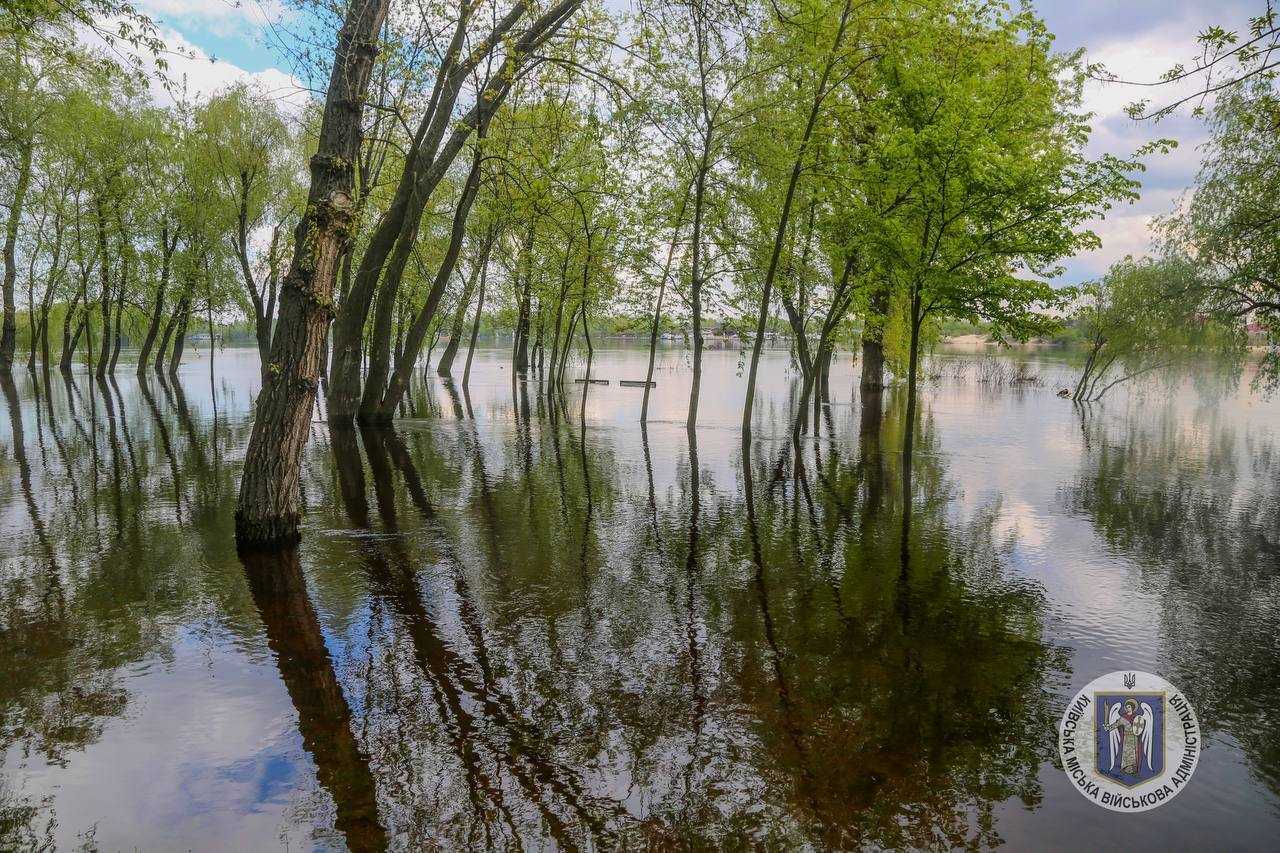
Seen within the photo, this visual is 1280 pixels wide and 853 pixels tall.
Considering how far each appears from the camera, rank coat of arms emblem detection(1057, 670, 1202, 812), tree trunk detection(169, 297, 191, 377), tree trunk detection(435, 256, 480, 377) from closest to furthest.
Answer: coat of arms emblem detection(1057, 670, 1202, 812)
tree trunk detection(435, 256, 480, 377)
tree trunk detection(169, 297, 191, 377)

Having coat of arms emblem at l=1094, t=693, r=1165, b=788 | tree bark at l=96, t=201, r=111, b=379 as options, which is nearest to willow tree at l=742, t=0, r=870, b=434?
coat of arms emblem at l=1094, t=693, r=1165, b=788

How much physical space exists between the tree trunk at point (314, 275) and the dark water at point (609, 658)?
133cm

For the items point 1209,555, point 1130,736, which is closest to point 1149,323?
point 1209,555

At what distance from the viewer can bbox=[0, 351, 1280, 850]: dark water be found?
4379 millimetres

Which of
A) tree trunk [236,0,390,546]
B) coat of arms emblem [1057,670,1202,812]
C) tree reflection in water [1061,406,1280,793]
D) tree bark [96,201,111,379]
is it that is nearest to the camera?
coat of arms emblem [1057,670,1202,812]

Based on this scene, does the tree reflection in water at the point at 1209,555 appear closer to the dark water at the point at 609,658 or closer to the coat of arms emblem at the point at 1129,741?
the dark water at the point at 609,658

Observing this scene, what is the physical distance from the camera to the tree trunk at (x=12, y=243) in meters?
34.8

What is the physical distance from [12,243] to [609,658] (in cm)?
4666

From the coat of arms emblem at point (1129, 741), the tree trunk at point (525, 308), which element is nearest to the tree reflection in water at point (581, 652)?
the coat of arms emblem at point (1129, 741)

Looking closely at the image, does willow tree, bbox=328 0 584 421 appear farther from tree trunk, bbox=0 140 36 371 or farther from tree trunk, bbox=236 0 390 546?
tree trunk, bbox=0 140 36 371

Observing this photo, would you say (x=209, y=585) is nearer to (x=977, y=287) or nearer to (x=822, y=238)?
(x=977, y=287)

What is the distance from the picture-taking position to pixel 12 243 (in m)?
38.4

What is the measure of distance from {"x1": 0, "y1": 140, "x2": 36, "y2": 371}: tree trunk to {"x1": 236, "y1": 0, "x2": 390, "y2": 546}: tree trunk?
3496 cm

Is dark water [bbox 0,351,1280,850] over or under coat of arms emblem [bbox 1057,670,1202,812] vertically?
over
